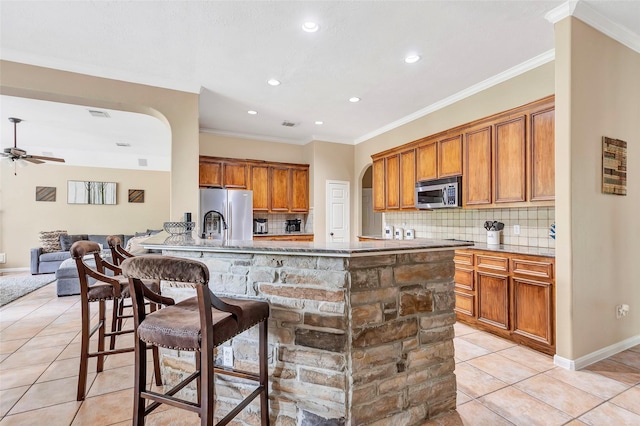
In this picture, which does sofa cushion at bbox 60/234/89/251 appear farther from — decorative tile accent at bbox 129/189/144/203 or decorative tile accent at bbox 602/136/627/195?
decorative tile accent at bbox 602/136/627/195

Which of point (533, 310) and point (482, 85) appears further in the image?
point (482, 85)

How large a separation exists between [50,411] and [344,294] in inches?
79.9

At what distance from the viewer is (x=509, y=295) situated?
2.97m

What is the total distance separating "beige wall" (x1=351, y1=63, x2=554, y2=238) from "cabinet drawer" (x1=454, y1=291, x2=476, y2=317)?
219cm

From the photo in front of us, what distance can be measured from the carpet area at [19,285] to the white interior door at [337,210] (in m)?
5.17

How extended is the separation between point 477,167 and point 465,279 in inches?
51.9

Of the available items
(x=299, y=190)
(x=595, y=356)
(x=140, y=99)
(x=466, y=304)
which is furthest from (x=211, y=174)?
(x=595, y=356)

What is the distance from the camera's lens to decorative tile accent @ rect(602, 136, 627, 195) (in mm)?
2625

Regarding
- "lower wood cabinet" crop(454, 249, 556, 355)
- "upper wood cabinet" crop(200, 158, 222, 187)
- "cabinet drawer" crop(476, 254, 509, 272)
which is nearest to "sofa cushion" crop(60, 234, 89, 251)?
"upper wood cabinet" crop(200, 158, 222, 187)

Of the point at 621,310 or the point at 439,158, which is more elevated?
the point at 439,158

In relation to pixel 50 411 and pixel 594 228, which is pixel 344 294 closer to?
pixel 50 411

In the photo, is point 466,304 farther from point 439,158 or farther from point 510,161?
point 439,158

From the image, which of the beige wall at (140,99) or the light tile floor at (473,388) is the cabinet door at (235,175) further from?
the light tile floor at (473,388)

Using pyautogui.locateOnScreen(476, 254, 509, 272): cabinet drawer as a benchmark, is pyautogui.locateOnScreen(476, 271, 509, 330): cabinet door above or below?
below
